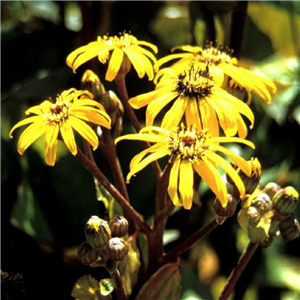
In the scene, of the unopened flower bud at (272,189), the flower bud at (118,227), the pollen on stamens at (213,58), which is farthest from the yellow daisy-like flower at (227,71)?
the flower bud at (118,227)

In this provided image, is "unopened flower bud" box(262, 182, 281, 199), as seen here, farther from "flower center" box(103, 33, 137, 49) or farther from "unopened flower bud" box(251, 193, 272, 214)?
"flower center" box(103, 33, 137, 49)

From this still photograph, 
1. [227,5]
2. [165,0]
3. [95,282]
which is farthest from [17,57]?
[95,282]

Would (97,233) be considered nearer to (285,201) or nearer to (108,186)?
(108,186)

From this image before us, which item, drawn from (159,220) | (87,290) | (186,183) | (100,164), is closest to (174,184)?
(186,183)

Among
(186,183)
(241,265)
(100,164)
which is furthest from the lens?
(100,164)

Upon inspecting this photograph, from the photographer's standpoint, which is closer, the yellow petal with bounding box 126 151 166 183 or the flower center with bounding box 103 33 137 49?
the yellow petal with bounding box 126 151 166 183

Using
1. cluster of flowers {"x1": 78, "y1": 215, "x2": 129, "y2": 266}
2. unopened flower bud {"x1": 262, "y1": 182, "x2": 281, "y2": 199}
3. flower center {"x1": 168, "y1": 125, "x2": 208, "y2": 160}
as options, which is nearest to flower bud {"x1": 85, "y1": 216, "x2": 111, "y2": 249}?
cluster of flowers {"x1": 78, "y1": 215, "x2": 129, "y2": 266}
